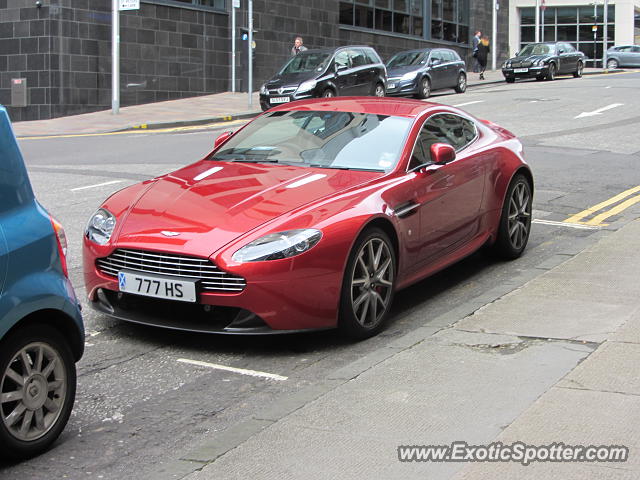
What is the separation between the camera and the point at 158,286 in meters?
5.50

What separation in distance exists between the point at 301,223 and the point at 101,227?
1321 mm

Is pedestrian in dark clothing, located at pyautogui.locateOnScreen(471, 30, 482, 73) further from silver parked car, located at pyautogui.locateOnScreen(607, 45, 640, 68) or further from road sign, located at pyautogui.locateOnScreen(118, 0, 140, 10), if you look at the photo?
road sign, located at pyautogui.locateOnScreen(118, 0, 140, 10)

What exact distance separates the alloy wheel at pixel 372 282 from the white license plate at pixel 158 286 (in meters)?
0.99

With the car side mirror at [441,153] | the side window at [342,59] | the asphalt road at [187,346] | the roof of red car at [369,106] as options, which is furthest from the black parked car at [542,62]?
the car side mirror at [441,153]

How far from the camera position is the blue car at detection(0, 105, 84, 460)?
3.94 m

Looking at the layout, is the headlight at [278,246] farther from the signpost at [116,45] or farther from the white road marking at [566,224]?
the signpost at [116,45]

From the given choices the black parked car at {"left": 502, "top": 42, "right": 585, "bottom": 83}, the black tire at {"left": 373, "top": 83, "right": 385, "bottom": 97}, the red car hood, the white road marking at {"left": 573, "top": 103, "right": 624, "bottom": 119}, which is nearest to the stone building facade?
the black parked car at {"left": 502, "top": 42, "right": 585, "bottom": 83}

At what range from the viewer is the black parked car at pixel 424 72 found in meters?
29.2

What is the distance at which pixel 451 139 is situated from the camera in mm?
7520

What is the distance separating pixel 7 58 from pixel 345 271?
22658mm

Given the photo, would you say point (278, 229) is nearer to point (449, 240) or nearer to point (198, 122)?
point (449, 240)

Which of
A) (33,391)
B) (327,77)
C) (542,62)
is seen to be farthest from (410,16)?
(33,391)

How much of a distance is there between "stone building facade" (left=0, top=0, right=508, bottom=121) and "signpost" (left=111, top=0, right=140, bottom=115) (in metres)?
1.25

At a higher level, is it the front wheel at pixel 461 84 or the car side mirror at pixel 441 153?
the front wheel at pixel 461 84
